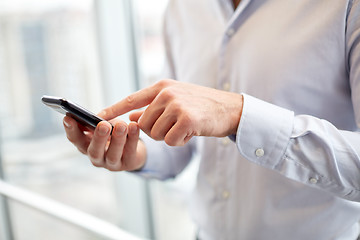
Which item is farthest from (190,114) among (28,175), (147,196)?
(28,175)

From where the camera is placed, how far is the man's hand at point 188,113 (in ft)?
1.98

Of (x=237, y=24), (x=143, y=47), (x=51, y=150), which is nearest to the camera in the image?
(x=237, y=24)

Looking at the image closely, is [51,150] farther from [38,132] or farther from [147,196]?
[147,196]

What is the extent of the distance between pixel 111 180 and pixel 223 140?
5.00 ft

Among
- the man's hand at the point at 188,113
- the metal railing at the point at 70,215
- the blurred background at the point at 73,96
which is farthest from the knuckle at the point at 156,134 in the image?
the blurred background at the point at 73,96

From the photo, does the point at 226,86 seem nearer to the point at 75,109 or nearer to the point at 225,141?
the point at 225,141

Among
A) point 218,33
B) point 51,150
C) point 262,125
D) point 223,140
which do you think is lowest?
point 51,150

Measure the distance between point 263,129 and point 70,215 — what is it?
1.29m

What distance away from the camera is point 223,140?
2.89 ft

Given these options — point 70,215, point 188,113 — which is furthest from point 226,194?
point 70,215

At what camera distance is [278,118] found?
64 centimetres

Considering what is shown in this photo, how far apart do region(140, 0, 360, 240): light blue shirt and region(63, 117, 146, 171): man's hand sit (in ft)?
0.63

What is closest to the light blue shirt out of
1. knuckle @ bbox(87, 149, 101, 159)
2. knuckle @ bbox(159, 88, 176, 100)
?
knuckle @ bbox(159, 88, 176, 100)

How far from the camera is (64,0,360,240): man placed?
0.64 m
